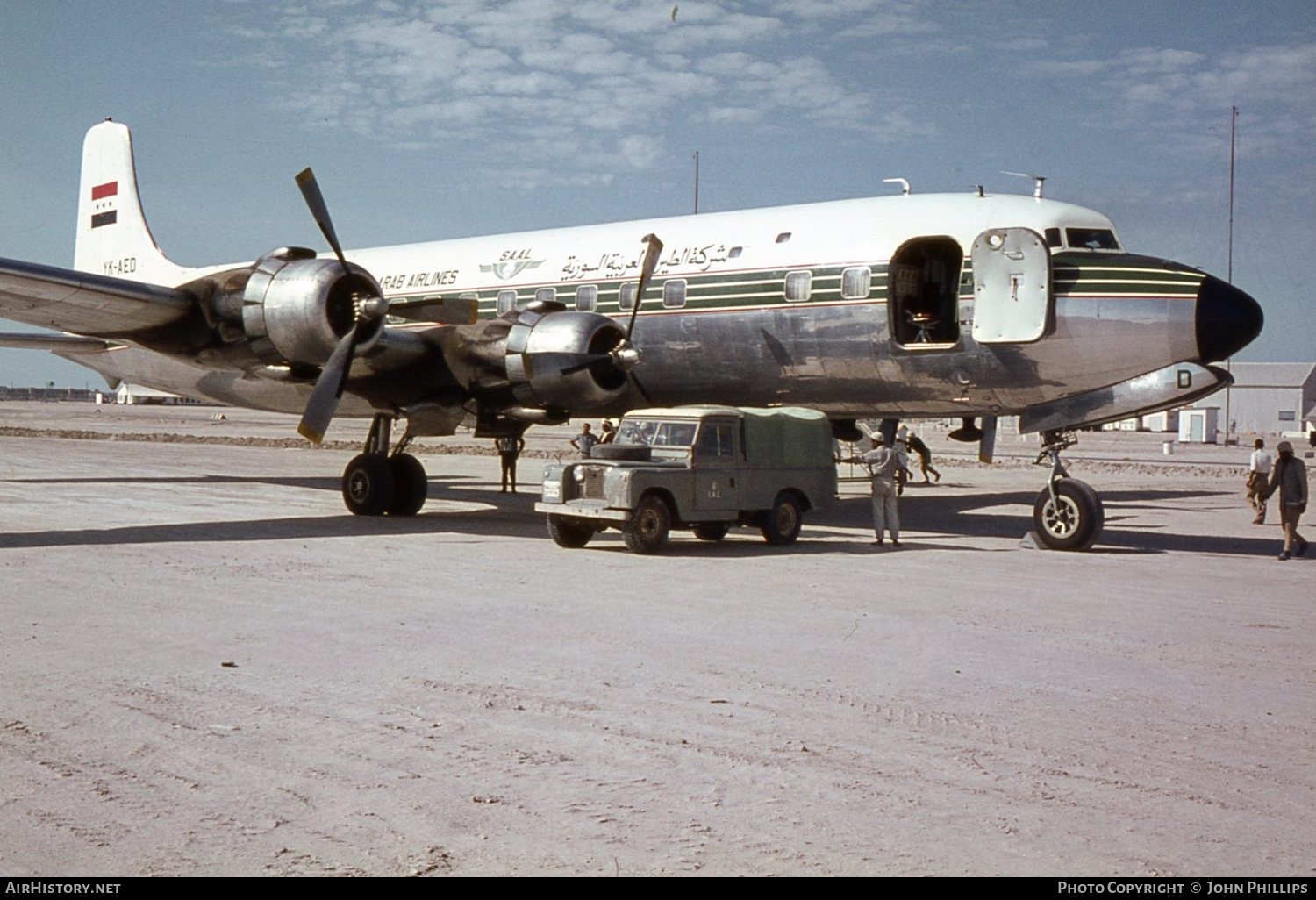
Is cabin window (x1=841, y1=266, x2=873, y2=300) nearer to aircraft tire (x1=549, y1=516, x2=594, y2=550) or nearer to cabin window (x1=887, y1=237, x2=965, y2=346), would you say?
cabin window (x1=887, y1=237, x2=965, y2=346)

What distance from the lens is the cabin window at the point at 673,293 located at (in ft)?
56.9

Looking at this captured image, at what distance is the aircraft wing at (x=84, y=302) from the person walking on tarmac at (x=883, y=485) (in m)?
9.39

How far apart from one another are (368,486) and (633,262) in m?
5.26

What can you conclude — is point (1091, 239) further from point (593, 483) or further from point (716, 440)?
point (593, 483)

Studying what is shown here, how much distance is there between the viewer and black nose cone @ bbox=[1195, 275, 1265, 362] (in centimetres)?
1362

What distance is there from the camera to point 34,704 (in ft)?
20.8

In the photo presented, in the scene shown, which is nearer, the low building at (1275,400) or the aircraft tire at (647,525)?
the aircraft tire at (647,525)

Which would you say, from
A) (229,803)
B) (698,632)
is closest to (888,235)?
(698,632)

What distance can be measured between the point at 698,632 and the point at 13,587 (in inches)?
236

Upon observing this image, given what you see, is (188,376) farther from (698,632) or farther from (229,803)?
(229,803)

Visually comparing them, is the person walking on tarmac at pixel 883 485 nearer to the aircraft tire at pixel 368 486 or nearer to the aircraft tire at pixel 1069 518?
the aircraft tire at pixel 1069 518

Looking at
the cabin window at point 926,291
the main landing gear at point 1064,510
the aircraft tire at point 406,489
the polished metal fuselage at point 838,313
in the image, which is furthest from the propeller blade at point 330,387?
the main landing gear at point 1064,510

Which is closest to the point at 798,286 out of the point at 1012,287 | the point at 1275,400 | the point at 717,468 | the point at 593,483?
the point at 1012,287

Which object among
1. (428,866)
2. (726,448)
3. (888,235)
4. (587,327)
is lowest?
(428,866)
